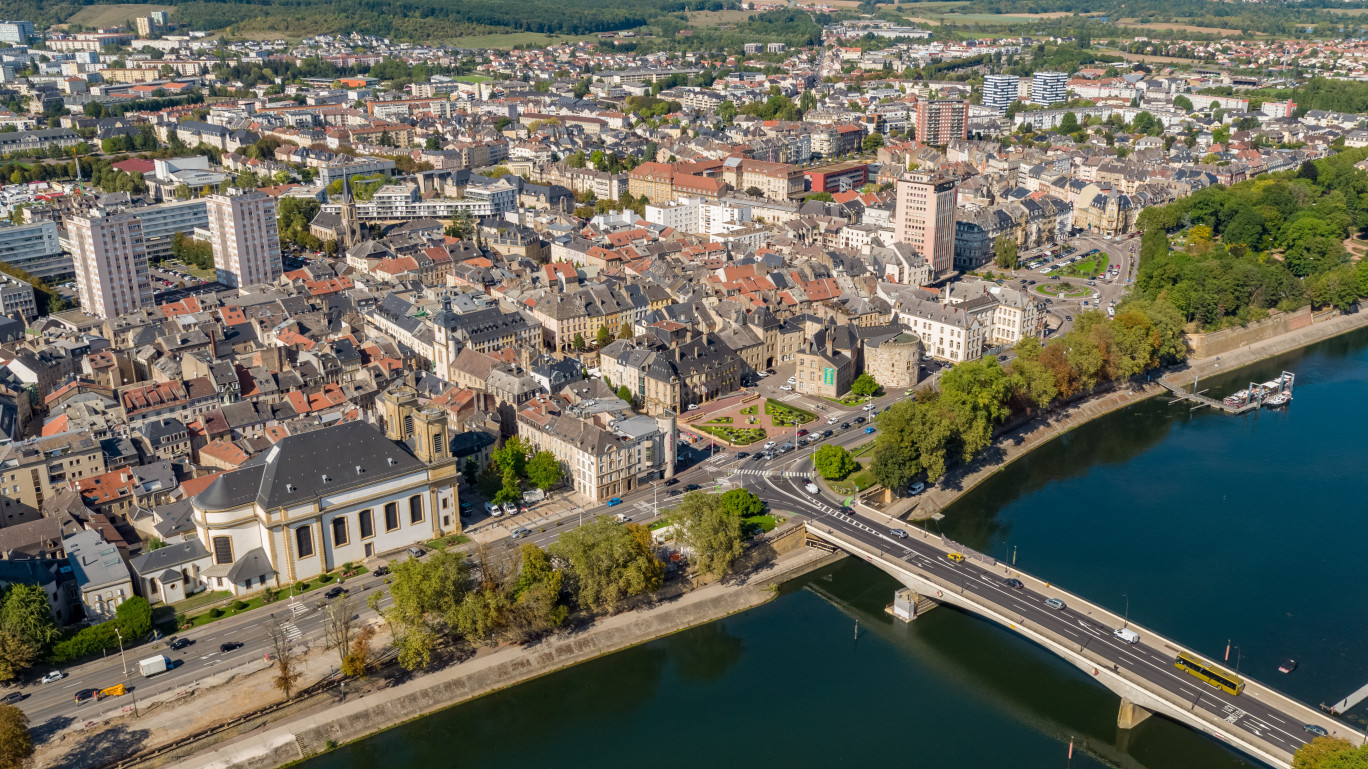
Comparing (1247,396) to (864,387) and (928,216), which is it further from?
(928,216)

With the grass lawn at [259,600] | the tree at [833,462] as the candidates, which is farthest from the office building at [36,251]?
the tree at [833,462]

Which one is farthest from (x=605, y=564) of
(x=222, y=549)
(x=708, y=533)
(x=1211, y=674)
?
(x=1211, y=674)

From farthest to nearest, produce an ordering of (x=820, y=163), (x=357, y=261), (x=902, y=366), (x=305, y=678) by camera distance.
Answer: (x=820, y=163) < (x=357, y=261) < (x=902, y=366) < (x=305, y=678)

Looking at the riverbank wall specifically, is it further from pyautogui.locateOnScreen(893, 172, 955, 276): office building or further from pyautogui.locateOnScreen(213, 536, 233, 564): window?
pyautogui.locateOnScreen(893, 172, 955, 276): office building

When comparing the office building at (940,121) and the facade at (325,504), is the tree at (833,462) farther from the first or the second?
the office building at (940,121)

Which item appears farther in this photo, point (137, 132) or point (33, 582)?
point (137, 132)

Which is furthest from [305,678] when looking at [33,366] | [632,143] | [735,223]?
[632,143]

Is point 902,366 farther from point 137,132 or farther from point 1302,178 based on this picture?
point 137,132
